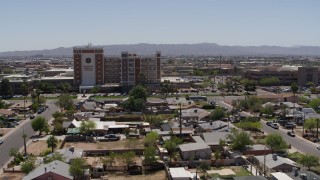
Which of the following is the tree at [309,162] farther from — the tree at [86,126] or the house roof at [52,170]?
the tree at [86,126]

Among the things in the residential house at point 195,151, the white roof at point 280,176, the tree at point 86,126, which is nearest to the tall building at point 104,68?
the tree at point 86,126

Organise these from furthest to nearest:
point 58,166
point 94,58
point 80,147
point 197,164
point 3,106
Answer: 1. point 94,58
2. point 3,106
3. point 80,147
4. point 197,164
5. point 58,166

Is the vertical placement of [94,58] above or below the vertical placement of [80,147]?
above

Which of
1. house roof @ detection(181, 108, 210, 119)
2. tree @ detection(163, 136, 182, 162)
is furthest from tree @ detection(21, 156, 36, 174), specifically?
house roof @ detection(181, 108, 210, 119)

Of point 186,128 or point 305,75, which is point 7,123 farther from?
point 305,75

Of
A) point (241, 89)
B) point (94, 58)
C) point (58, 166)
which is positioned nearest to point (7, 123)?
point (58, 166)
